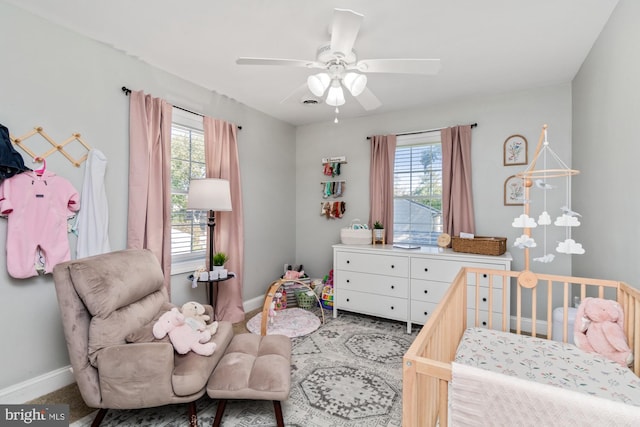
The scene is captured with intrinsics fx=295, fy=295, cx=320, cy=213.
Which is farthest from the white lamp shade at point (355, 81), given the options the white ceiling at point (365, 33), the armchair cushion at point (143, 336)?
the armchair cushion at point (143, 336)

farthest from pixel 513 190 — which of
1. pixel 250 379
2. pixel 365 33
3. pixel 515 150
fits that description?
pixel 250 379

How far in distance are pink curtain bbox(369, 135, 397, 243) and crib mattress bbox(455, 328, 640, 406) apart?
80.5 inches

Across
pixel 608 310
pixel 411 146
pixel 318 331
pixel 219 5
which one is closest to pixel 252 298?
pixel 318 331

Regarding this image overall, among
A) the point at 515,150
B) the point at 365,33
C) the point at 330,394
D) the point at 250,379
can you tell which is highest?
the point at 365,33

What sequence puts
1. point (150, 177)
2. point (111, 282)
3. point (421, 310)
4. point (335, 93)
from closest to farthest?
point (111, 282)
point (335, 93)
point (150, 177)
point (421, 310)

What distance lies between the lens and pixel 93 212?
2174 millimetres

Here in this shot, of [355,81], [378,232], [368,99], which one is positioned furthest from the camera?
[378,232]

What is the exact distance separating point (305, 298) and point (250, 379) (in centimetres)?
216

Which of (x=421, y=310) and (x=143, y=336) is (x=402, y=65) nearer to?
(x=143, y=336)

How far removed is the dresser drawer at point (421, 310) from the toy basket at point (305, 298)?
125cm

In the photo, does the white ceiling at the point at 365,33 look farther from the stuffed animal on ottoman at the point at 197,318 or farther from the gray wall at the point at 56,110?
the stuffed animal on ottoman at the point at 197,318

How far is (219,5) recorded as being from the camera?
71.6 inches

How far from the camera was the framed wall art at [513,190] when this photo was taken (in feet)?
10.1

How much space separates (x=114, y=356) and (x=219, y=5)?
2081 mm
